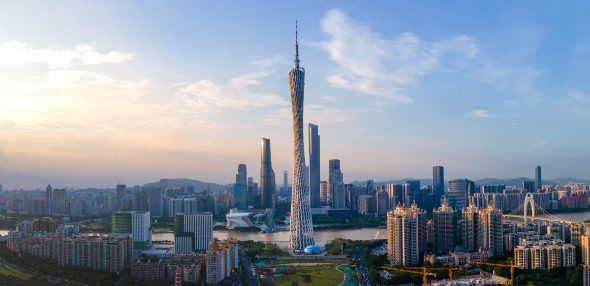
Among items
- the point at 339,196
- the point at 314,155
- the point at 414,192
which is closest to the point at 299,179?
the point at 339,196

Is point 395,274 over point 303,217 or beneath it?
beneath

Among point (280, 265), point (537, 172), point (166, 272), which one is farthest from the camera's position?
point (537, 172)

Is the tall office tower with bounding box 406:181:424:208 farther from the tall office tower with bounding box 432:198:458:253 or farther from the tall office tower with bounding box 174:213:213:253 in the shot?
the tall office tower with bounding box 174:213:213:253

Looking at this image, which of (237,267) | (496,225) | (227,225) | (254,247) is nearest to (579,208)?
(496,225)

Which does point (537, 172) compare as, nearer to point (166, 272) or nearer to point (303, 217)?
point (303, 217)

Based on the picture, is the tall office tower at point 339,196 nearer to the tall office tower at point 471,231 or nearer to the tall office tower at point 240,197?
the tall office tower at point 240,197

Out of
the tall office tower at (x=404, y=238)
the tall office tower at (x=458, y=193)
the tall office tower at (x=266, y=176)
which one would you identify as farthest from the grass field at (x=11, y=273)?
the tall office tower at (x=458, y=193)
